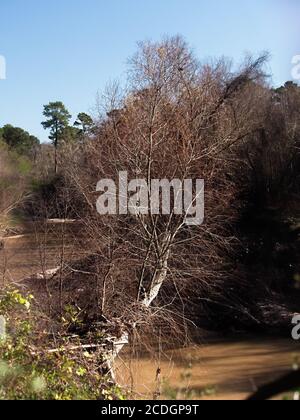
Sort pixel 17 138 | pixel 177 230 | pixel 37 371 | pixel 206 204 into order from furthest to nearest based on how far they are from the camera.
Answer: pixel 17 138, pixel 206 204, pixel 177 230, pixel 37 371

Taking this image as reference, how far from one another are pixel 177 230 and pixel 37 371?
8575 mm

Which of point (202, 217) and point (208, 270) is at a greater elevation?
point (202, 217)

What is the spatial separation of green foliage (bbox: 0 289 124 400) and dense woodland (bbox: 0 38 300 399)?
0.11ft

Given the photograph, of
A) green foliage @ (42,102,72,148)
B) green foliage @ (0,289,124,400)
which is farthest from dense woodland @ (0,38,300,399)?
green foliage @ (42,102,72,148)

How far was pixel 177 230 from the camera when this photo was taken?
41.9 ft

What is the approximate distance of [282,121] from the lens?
19875mm

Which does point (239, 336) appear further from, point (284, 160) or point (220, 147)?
point (284, 160)

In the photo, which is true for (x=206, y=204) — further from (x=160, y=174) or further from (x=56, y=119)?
(x=56, y=119)

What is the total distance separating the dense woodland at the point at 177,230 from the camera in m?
8.64

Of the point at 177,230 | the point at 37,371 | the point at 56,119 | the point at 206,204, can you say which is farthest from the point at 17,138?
the point at 37,371

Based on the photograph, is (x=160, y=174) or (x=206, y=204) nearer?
(x=160, y=174)
